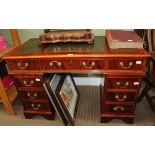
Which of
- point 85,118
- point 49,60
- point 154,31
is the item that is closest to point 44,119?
point 85,118

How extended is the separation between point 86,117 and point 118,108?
1.02 ft

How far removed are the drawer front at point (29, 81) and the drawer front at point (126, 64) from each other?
0.52m

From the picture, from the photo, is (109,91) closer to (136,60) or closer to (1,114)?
(136,60)

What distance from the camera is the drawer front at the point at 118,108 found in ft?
4.37

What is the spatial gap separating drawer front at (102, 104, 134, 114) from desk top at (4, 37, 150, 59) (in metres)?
0.42

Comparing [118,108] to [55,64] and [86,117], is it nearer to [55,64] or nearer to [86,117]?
[86,117]

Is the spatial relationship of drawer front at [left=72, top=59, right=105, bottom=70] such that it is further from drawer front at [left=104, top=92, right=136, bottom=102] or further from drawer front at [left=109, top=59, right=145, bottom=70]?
drawer front at [left=104, top=92, right=136, bottom=102]

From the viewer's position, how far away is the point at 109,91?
50.1 inches

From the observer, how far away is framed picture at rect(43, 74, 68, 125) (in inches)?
49.9

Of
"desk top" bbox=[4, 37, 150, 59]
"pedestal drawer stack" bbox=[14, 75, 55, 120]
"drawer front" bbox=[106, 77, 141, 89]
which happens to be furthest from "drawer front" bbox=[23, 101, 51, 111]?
"drawer front" bbox=[106, 77, 141, 89]

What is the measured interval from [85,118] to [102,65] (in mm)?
553

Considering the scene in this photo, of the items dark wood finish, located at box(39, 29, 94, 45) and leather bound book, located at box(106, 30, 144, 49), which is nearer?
leather bound book, located at box(106, 30, 144, 49)

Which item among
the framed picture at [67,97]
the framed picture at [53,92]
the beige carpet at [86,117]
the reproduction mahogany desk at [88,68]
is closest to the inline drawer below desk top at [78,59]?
the reproduction mahogany desk at [88,68]

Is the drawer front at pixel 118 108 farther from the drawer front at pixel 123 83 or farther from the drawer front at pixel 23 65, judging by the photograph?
the drawer front at pixel 23 65
